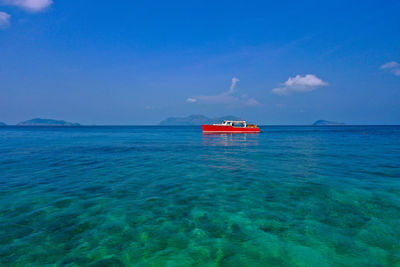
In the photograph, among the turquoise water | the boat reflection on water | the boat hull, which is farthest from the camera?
the boat hull

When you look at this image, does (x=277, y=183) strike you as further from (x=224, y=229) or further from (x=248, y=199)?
(x=224, y=229)

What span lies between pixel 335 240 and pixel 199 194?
5.53m

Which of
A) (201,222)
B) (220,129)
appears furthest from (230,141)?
(201,222)

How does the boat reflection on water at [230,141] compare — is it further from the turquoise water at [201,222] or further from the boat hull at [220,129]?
the turquoise water at [201,222]

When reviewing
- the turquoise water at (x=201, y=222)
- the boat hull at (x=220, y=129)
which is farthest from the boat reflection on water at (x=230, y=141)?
the turquoise water at (x=201, y=222)

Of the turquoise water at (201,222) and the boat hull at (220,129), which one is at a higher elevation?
the boat hull at (220,129)

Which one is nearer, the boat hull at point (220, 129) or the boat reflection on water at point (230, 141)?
the boat reflection on water at point (230, 141)

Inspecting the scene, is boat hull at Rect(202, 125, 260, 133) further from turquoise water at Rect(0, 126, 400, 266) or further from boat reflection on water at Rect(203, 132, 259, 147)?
turquoise water at Rect(0, 126, 400, 266)

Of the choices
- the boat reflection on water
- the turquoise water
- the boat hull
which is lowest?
the turquoise water

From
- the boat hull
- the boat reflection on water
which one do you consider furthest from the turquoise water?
the boat hull

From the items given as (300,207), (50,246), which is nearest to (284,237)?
(300,207)

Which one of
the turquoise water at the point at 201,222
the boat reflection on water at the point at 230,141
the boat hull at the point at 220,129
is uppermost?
the boat hull at the point at 220,129

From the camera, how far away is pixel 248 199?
348 inches

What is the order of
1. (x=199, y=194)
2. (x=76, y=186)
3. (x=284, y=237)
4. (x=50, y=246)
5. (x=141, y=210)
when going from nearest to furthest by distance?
1. (x=50, y=246)
2. (x=284, y=237)
3. (x=141, y=210)
4. (x=199, y=194)
5. (x=76, y=186)
